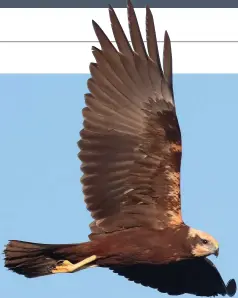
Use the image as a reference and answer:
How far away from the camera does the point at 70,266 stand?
634 inches

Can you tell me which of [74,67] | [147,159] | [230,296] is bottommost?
[230,296]

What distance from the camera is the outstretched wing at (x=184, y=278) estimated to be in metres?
16.9

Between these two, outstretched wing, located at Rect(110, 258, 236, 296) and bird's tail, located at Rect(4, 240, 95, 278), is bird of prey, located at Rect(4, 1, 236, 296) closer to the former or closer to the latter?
bird's tail, located at Rect(4, 240, 95, 278)

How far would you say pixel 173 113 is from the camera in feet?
53.3

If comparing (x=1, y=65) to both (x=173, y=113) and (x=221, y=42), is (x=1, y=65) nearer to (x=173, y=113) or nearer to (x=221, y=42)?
(x=221, y=42)

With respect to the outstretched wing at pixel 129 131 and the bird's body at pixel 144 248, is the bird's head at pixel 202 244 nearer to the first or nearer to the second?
the bird's body at pixel 144 248

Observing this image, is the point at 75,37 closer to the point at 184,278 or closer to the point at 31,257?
the point at 184,278

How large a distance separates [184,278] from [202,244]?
866 mm

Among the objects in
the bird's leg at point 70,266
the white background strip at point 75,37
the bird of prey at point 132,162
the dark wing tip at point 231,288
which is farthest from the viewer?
the white background strip at point 75,37

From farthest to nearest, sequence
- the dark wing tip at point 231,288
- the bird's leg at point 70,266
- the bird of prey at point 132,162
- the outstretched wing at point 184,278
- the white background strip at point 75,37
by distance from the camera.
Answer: the white background strip at point 75,37
the outstretched wing at point 184,278
the dark wing tip at point 231,288
the bird of prey at point 132,162
the bird's leg at point 70,266

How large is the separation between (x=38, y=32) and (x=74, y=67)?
530mm

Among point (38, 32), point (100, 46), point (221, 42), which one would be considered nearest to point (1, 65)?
point (38, 32)

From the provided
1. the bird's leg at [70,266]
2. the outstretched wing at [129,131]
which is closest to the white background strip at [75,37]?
the outstretched wing at [129,131]

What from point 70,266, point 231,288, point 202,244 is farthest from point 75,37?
point 70,266
